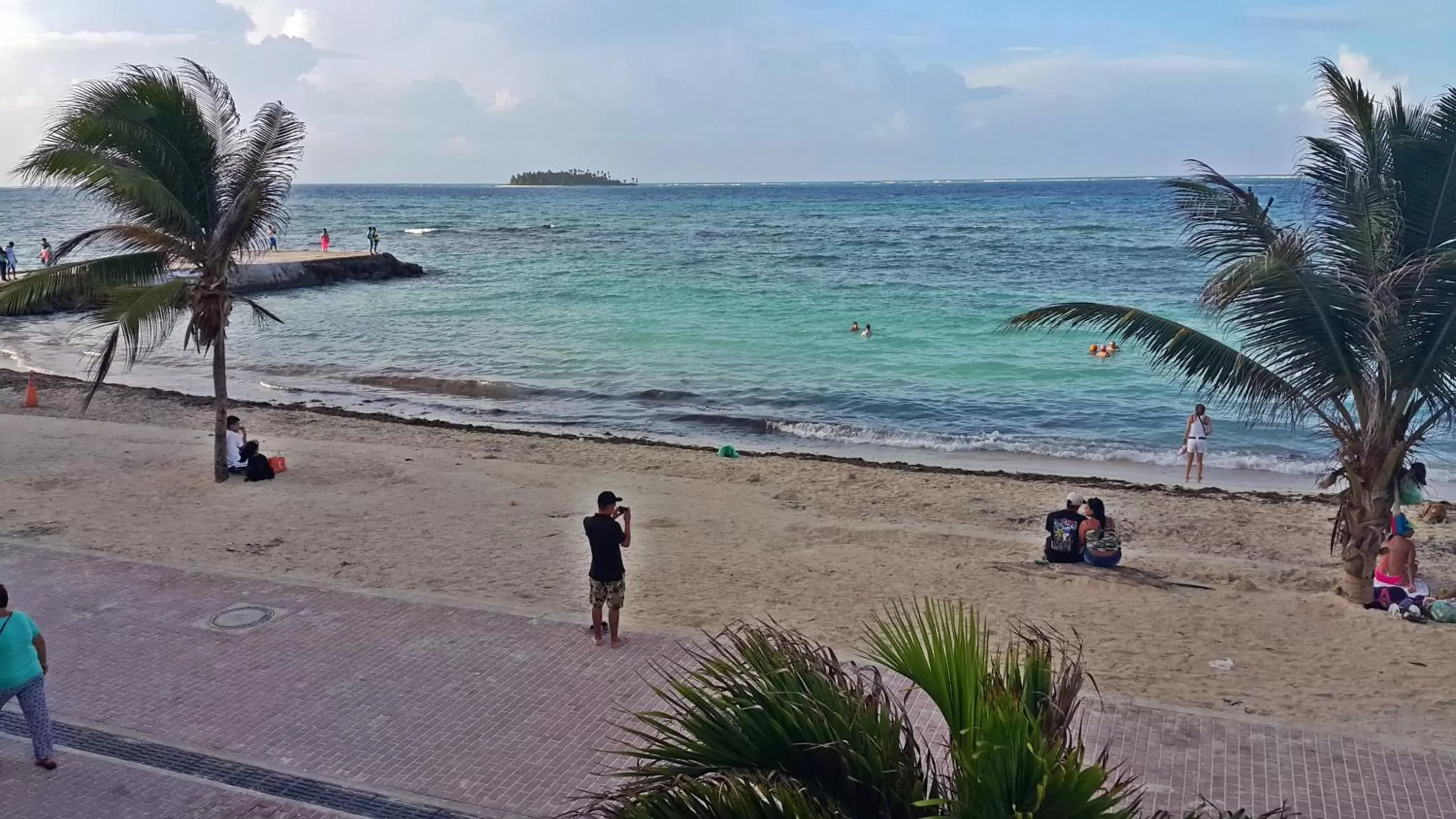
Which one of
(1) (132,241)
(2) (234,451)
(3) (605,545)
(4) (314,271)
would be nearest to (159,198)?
(1) (132,241)

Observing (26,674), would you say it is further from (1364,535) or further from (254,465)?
(1364,535)

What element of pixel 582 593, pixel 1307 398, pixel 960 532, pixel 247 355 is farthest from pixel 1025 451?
pixel 247 355

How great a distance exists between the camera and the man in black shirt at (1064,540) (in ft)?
37.5

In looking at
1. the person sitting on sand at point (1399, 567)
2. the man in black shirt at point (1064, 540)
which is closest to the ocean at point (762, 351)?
the man in black shirt at point (1064, 540)

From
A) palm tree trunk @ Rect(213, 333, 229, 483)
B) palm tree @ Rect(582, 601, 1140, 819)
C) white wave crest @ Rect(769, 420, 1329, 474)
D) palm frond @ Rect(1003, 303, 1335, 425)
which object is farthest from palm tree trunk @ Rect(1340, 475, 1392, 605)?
palm tree trunk @ Rect(213, 333, 229, 483)

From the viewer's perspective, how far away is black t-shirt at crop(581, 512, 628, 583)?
860 centimetres

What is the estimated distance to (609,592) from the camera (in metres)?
8.69

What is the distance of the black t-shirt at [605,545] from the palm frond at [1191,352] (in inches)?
137

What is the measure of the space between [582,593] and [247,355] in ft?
83.5

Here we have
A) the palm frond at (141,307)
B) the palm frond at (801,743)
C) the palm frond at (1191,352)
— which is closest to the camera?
the palm frond at (801,743)

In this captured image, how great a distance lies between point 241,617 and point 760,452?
11876 mm

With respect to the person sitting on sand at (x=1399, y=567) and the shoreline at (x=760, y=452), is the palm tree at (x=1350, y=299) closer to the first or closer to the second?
the person sitting on sand at (x=1399, y=567)

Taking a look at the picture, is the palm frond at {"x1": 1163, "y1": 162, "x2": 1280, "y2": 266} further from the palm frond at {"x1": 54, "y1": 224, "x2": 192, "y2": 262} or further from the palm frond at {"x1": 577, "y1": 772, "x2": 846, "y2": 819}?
the palm frond at {"x1": 54, "y1": 224, "x2": 192, "y2": 262}

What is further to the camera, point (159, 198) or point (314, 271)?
point (314, 271)
